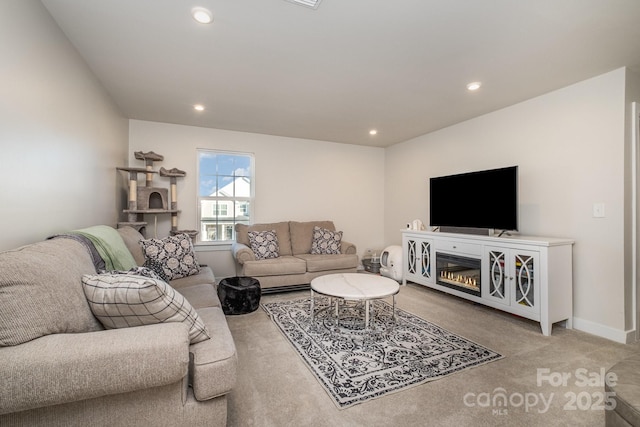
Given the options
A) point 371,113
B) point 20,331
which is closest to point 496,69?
point 371,113

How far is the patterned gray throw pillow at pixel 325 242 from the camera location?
4406 millimetres

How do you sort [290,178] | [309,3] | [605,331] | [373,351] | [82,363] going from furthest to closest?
[290,178] < [605,331] < [373,351] < [309,3] < [82,363]

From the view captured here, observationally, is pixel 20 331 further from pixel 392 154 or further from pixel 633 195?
pixel 392 154

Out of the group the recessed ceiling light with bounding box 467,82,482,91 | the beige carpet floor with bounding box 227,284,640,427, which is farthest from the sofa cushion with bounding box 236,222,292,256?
the recessed ceiling light with bounding box 467,82,482,91

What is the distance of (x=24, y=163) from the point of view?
1.60 m

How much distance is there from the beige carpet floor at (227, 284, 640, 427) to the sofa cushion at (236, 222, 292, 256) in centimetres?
186

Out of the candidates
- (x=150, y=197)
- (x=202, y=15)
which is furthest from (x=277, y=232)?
(x=202, y=15)

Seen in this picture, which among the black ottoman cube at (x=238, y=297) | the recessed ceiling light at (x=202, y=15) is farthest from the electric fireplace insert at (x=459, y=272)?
the recessed ceiling light at (x=202, y=15)

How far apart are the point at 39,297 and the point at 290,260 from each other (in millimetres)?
2946

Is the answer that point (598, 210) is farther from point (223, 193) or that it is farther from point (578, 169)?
point (223, 193)

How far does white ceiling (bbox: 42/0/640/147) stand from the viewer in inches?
70.0

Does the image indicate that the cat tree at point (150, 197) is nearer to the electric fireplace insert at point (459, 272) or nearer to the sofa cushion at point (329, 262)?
the sofa cushion at point (329, 262)

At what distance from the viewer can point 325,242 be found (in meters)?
4.45

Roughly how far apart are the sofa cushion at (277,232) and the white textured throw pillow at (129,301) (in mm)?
2926
